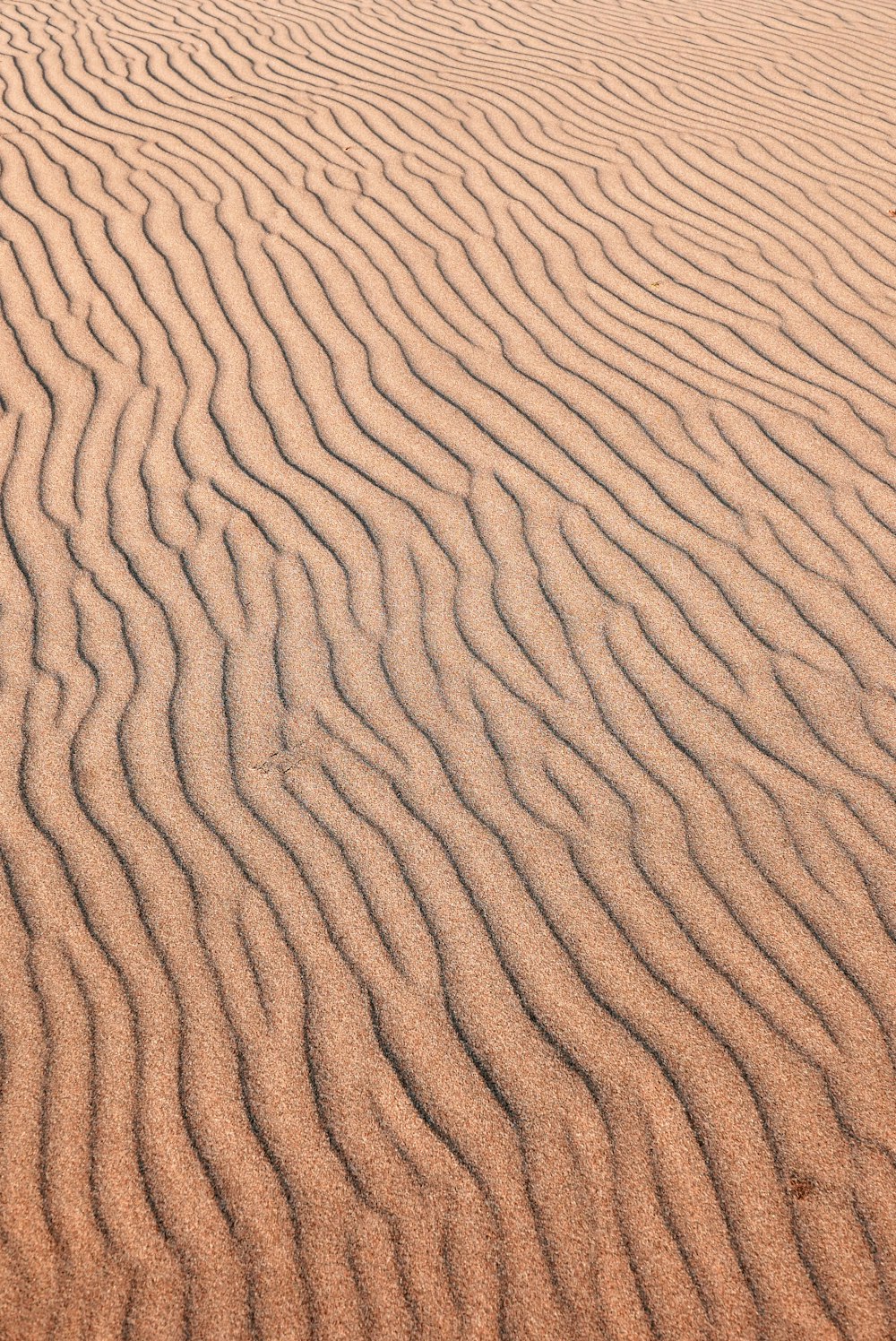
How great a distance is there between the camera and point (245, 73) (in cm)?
698

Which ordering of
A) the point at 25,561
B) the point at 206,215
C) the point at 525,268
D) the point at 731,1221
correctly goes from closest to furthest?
the point at 731,1221, the point at 25,561, the point at 525,268, the point at 206,215

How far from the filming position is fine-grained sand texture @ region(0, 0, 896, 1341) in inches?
81.2

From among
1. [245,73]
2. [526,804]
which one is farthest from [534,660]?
[245,73]

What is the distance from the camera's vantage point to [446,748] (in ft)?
9.66

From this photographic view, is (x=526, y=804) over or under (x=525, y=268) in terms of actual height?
under

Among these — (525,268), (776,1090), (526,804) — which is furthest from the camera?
(525,268)

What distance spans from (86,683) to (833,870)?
6.78ft

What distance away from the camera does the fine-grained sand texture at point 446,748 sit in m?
2.06

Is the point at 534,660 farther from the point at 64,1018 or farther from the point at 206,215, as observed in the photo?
the point at 206,215

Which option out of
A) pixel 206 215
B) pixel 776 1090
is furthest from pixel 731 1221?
pixel 206 215

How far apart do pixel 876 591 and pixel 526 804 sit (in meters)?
1.34

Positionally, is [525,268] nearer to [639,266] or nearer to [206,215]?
[639,266]

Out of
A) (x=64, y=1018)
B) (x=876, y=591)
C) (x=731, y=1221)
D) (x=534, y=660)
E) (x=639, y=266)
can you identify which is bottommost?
(x=64, y=1018)

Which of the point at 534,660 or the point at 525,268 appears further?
the point at 525,268
